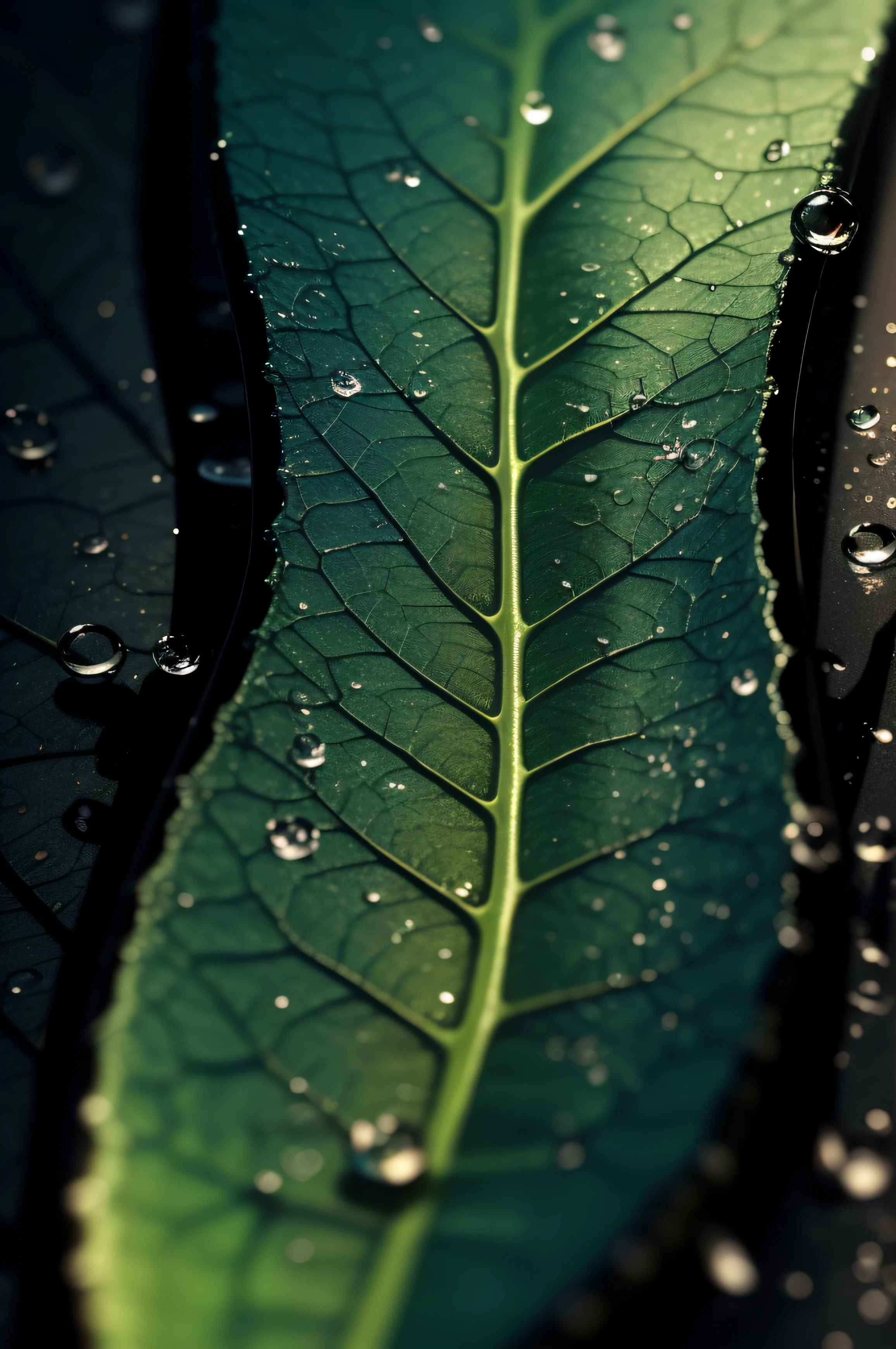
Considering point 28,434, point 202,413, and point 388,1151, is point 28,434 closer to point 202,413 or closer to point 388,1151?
point 202,413

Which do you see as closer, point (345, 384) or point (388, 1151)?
point (388, 1151)

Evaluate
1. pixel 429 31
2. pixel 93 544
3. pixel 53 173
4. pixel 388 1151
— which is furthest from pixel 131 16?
pixel 388 1151

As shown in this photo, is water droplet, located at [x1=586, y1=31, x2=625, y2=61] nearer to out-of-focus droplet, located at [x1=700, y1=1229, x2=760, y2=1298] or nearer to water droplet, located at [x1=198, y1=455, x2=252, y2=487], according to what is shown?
water droplet, located at [x1=198, y1=455, x2=252, y2=487]

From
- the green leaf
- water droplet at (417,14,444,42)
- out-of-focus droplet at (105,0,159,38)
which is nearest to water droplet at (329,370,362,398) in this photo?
the green leaf

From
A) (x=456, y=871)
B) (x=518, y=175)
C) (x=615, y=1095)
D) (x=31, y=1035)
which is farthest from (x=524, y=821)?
(x=518, y=175)

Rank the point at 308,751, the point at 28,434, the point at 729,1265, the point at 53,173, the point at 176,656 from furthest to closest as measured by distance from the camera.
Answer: the point at 53,173
the point at 28,434
the point at 176,656
the point at 308,751
the point at 729,1265

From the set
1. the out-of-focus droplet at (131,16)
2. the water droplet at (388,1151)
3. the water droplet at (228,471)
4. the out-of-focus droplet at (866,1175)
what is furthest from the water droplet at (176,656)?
the out-of-focus droplet at (131,16)

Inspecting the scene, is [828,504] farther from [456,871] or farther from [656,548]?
[456,871]
